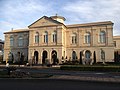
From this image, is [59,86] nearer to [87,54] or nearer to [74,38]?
[87,54]

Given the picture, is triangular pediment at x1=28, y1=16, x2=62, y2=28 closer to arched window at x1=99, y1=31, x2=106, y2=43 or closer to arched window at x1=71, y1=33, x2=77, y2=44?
arched window at x1=71, y1=33, x2=77, y2=44

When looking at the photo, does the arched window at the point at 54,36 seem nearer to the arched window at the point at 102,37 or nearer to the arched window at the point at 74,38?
the arched window at the point at 74,38

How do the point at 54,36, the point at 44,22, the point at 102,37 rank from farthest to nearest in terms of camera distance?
the point at 44,22
the point at 54,36
the point at 102,37

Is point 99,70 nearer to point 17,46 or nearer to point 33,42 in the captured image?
point 33,42

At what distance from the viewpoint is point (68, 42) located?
59.6 meters

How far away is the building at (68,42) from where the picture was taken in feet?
181

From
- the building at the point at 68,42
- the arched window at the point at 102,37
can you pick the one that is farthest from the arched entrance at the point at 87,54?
the arched window at the point at 102,37

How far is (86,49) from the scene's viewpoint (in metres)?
57.2

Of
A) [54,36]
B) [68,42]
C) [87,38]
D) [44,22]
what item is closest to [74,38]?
[68,42]

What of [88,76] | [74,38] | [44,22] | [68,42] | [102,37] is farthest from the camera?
[68,42]

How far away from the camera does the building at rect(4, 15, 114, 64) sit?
55250 millimetres

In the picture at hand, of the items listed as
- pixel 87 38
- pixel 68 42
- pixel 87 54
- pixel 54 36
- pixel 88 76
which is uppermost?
pixel 54 36

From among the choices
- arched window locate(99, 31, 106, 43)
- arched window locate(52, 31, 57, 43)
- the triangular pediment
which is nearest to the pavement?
arched window locate(99, 31, 106, 43)

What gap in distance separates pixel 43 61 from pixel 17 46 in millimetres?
11937
